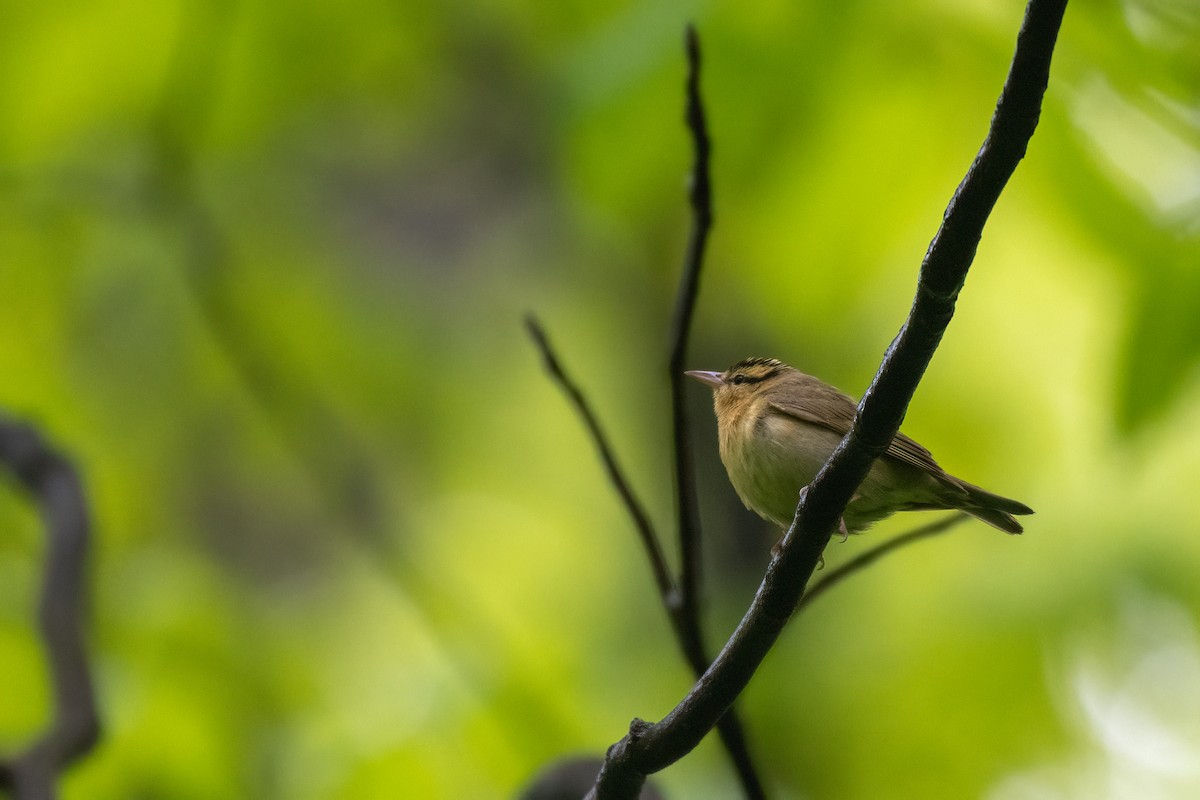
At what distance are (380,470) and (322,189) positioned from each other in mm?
2094

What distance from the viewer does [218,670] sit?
187 inches

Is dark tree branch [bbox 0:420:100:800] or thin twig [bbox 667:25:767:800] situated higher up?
thin twig [bbox 667:25:767:800]

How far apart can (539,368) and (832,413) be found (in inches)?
177

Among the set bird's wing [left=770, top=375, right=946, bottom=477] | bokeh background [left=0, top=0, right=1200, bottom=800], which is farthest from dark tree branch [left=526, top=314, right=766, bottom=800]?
bird's wing [left=770, top=375, right=946, bottom=477]

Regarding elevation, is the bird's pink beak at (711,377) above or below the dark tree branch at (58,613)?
above

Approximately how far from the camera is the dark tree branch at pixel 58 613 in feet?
11.7

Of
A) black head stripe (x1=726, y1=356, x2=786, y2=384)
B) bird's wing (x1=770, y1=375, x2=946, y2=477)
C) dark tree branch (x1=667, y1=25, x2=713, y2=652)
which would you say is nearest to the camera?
dark tree branch (x1=667, y1=25, x2=713, y2=652)

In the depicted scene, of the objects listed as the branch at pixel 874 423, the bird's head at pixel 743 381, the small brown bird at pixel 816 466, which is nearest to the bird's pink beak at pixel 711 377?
the bird's head at pixel 743 381

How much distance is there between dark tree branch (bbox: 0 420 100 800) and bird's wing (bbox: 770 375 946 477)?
256 cm

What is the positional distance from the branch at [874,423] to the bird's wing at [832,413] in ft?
5.13

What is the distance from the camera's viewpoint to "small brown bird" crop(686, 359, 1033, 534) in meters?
3.95

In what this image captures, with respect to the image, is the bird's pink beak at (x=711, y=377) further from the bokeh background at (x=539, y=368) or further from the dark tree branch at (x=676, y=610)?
the dark tree branch at (x=676, y=610)

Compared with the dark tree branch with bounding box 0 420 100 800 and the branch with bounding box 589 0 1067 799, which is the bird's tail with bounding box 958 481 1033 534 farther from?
the dark tree branch with bounding box 0 420 100 800

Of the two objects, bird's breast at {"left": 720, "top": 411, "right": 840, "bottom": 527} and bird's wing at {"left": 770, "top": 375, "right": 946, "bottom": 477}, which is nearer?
bird's wing at {"left": 770, "top": 375, "right": 946, "bottom": 477}
